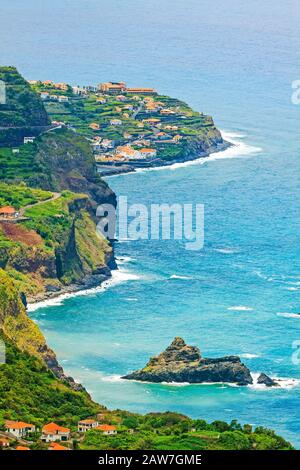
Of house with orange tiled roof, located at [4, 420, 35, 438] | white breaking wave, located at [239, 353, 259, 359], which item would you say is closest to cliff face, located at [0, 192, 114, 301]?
Result: white breaking wave, located at [239, 353, 259, 359]

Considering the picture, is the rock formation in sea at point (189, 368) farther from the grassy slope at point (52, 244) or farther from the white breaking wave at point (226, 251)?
the white breaking wave at point (226, 251)

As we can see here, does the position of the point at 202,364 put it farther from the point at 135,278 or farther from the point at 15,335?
the point at 135,278

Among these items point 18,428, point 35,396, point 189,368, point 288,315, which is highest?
point 18,428

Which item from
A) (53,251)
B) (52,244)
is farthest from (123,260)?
(53,251)

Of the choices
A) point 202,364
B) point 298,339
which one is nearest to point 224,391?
point 202,364

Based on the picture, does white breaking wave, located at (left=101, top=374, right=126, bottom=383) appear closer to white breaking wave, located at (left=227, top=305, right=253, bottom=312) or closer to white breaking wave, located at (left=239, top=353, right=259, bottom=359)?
white breaking wave, located at (left=239, top=353, right=259, bottom=359)

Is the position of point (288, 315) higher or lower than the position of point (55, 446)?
lower

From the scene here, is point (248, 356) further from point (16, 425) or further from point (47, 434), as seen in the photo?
point (47, 434)
